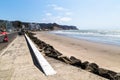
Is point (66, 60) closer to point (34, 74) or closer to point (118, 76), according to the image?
point (34, 74)

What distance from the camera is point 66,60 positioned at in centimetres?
754

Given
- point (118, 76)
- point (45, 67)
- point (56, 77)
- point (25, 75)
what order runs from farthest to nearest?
point (45, 67)
point (25, 75)
point (56, 77)
point (118, 76)

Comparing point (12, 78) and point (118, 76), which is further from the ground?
point (118, 76)

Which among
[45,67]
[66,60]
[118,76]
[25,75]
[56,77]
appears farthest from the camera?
[66,60]

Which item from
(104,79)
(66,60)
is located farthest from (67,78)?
(66,60)

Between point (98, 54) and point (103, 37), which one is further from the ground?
point (98, 54)

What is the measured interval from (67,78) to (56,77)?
0.34 m

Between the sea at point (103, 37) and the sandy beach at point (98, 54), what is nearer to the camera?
the sandy beach at point (98, 54)

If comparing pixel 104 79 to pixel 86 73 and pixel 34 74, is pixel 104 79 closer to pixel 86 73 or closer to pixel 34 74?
pixel 86 73

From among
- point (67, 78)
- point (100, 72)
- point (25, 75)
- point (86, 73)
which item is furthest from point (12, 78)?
point (100, 72)

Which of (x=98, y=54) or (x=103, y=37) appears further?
(x=103, y=37)

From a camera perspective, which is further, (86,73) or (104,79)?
(86,73)

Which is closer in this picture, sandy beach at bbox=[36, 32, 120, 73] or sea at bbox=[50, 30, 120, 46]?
sandy beach at bbox=[36, 32, 120, 73]

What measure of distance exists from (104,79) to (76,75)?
2.77ft
